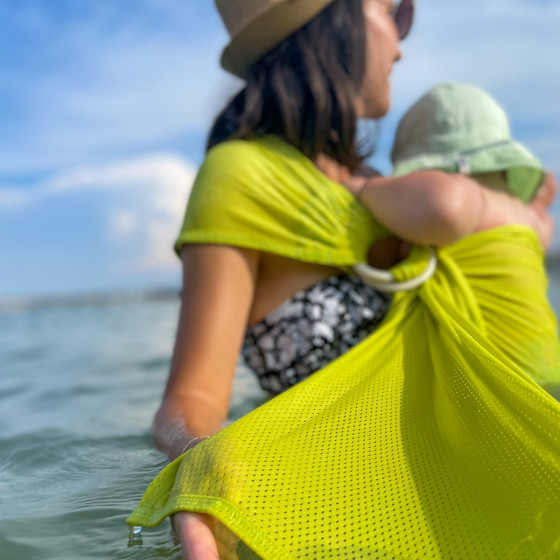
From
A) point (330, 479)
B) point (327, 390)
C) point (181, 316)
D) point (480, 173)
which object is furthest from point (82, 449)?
point (480, 173)

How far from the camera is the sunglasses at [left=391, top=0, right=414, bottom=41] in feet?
6.75

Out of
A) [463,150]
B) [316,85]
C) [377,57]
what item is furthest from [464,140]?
[316,85]

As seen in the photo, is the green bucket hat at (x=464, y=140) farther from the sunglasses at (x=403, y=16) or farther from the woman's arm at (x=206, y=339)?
the woman's arm at (x=206, y=339)

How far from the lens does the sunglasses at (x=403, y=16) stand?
2057 millimetres

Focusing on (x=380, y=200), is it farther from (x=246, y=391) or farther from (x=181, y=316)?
(x=246, y=391)

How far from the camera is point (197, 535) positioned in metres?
0.91

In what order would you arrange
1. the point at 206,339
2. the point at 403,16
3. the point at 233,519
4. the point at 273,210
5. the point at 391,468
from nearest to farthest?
the point at 233,519
the point at 391,468
the point at 206,339
the point at 273,210
the point at 403,16

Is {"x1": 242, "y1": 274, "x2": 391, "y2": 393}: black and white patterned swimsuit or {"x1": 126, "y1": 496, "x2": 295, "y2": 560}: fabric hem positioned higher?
{"x1": 126, "y1": 496, "x2": 295, "y2": 560}: fabric hem

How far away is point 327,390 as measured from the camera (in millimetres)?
1218

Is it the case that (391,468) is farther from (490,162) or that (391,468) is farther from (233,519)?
(490,162)

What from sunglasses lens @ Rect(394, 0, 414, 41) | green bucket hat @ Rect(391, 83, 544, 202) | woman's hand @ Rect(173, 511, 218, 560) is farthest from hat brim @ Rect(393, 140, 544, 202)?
woman's hand @ Rect(173, 511, 218, 560)

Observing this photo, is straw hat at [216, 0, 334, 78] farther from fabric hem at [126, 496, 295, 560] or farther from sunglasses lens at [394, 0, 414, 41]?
fabric hem at [126, 496, 295, 560]

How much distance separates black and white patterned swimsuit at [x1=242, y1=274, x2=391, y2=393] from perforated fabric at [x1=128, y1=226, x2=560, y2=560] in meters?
0.42

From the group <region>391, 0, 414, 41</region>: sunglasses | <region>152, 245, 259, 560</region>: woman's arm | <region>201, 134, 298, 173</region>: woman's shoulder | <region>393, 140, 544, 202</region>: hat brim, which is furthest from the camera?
<region>391, 0, 414, 41</region>: sunglasses
